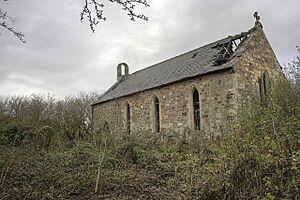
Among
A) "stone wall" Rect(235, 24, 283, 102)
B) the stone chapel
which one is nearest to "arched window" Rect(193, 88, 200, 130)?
the stone chapel

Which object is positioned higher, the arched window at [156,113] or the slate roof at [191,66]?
the slate roof at [191,66]

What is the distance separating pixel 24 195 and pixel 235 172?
4.66 metres

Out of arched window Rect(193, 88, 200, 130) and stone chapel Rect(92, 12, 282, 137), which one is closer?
stone chapel Rect(92, 12, 282, 137)

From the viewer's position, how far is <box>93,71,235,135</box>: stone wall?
1532 cm

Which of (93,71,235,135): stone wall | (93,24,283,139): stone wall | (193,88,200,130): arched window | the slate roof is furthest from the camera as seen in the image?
(193,88,200,130): arched window

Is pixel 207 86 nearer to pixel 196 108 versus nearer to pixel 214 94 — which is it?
pixel 214 94

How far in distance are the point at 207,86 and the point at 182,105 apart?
214 cm

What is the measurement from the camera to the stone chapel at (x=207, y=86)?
15320 millimetres

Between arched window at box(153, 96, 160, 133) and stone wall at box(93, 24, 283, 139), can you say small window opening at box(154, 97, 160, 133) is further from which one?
stone wall at box(93, 24, 283, 139)

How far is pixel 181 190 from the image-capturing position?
23.2 ft

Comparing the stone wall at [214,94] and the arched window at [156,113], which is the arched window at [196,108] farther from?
the arched window at [156,113]

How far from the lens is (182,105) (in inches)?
691

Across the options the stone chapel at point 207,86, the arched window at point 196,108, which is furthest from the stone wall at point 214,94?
the arched window at point 196,108

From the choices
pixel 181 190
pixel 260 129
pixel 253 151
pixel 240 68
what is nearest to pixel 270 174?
pixel 253 151
